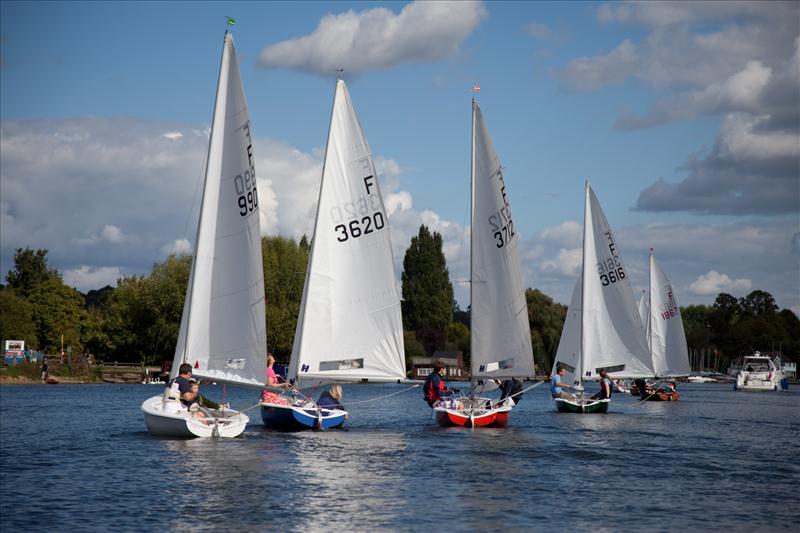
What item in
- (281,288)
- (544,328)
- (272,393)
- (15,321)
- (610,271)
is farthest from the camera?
(544,328)

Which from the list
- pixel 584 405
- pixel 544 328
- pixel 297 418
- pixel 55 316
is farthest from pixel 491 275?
pixel 544 328

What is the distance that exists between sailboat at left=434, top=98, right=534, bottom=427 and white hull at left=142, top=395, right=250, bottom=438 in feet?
34.1

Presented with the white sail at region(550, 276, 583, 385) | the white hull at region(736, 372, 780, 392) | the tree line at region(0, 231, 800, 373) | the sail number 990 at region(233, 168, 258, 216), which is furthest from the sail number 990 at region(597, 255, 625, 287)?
the white hull at region(736, 372, 780, 392)

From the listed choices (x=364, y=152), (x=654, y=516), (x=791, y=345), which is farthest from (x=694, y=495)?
(x=791, y=345)

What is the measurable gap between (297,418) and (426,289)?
105677mm

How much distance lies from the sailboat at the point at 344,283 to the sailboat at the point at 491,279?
4.30 m

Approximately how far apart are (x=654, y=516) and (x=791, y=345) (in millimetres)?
164430

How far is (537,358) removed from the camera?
390ft

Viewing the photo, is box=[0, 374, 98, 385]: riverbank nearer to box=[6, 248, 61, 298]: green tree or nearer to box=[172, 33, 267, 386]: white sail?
box=[6, 248, 61, 298]: green tree

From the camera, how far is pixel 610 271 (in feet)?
164

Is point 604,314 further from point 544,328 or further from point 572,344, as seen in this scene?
point 544,328

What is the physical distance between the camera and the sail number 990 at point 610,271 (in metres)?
49.8

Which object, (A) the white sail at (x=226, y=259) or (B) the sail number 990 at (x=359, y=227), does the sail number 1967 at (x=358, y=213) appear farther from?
(A) the white sail at (x=226, y=259)

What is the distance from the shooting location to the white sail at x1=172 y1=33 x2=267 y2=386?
93.0 ft
